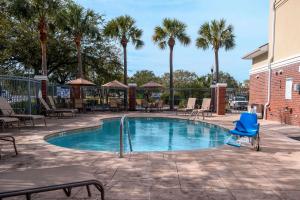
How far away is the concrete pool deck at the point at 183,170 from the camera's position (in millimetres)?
4258

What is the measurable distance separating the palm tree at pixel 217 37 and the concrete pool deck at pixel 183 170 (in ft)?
57.4

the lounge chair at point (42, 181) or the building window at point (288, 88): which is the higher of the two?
the building window at point (288, 88)

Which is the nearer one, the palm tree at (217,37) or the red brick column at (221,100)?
the red brick column at (221,100)

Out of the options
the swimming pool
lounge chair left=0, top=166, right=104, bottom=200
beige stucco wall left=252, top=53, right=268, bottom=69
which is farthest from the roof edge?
lounge chair left=0, top=166, right=104, bottom=200

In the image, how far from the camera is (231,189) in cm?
446

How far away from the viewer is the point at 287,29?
1353cm

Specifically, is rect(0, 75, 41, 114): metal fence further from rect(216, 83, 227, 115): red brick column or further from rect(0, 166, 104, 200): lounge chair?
rect(216, 83, 227, 115): red brick column

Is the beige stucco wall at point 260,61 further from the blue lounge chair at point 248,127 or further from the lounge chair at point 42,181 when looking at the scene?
the lounge chair at point 42,181

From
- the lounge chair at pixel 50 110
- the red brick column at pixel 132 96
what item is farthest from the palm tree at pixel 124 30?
the lounge chair at pixel 50 110

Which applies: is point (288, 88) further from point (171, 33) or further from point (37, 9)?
point (37, 9)

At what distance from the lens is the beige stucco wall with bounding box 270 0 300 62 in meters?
12.6

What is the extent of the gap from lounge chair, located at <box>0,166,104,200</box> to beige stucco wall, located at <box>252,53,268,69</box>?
14.9m

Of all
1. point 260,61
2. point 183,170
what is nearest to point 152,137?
point 183,170

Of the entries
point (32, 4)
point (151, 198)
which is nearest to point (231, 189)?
point (151, 198)
